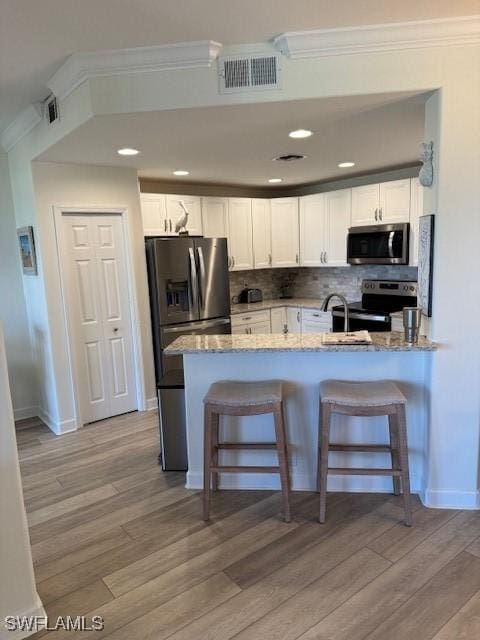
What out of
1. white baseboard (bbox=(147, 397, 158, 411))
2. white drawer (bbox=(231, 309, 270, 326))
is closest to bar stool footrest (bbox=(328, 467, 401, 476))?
white baseboard (bbox=(147, 397, 158, 411))

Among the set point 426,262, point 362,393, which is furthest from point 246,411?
point 426,262

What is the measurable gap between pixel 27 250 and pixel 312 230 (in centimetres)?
319

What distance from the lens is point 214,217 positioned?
16.3ft

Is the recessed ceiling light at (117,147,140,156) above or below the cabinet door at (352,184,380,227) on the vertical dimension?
above

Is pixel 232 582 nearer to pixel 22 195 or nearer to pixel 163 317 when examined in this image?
pixel 163 317

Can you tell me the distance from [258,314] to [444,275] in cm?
306

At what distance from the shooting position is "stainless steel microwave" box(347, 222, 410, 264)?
4266 millimetres

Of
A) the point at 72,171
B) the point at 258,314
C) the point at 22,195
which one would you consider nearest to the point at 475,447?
the point at 258,314

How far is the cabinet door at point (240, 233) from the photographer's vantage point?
5117 mm

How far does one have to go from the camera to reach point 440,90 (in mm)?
2229

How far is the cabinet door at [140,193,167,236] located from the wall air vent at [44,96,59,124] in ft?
4.47

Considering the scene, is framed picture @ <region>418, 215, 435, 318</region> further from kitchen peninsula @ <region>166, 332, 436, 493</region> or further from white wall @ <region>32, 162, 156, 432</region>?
white wall @ <region>32, 162, 156, 432</region>

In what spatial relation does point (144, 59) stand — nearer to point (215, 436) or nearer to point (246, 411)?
point (246, 411)

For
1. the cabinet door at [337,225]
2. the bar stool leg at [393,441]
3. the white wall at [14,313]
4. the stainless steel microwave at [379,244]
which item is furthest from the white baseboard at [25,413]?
the stainless steel microwave at [379,244]
